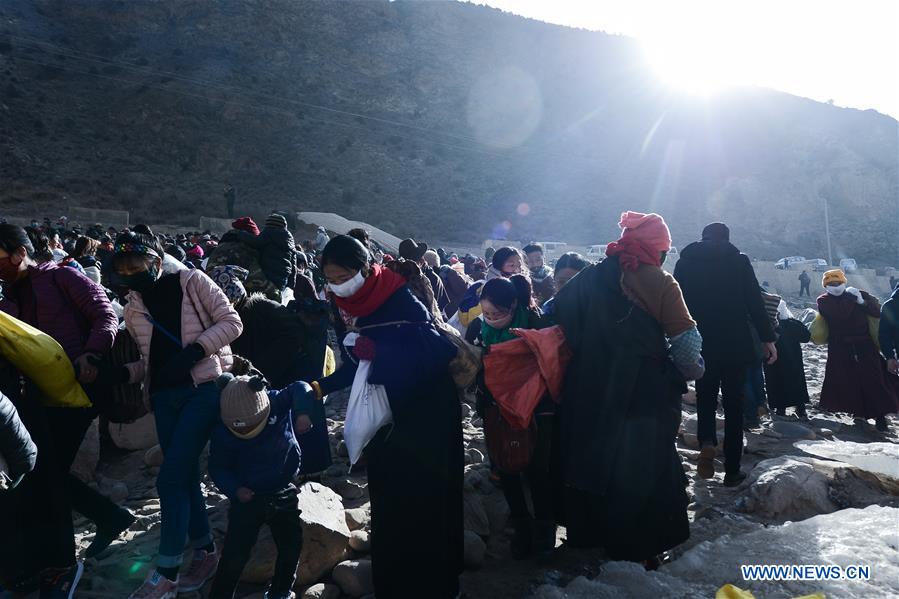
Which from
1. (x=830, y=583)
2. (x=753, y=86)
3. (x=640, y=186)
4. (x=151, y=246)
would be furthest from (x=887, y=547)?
(x=753, y=86)

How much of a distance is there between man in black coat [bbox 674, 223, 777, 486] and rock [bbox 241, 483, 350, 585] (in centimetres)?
255

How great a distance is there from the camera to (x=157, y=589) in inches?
102

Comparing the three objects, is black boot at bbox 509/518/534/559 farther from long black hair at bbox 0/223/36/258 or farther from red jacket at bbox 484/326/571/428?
long black hair at bbox 0/223/36/258

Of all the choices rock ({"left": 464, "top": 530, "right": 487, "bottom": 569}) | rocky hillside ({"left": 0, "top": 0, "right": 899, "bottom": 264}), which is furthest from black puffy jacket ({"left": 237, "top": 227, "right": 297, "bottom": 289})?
rocky hillside ({"left": 0, "top": 0, "right": 899, "bottom": 264})

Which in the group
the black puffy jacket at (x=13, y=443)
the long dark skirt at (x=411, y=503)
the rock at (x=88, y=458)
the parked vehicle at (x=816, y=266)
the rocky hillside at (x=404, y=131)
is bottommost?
the rock at (x=88, y=458)

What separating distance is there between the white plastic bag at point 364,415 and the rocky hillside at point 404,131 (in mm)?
29642

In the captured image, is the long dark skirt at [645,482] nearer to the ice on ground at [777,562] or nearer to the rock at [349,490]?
the ice on ground at [777,562]

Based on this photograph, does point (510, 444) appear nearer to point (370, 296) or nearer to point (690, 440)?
point (370, 296)

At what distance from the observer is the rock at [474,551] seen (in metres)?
3.00

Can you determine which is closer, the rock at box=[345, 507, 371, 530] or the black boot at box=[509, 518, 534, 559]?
the black boot at box=[509, 518, 534, 559]

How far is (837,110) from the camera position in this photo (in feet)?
186

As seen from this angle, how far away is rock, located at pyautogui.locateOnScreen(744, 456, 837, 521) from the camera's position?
3203mm

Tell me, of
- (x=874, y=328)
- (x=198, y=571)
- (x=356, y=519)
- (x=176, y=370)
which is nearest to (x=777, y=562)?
(x=356, y=519)

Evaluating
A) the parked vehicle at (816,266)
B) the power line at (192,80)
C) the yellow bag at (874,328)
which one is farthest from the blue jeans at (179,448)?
the power line at (192,80)
